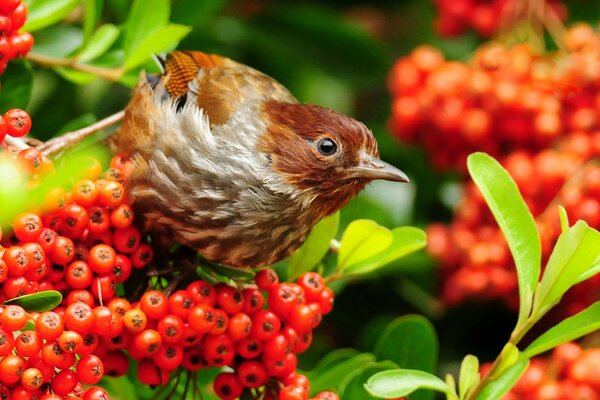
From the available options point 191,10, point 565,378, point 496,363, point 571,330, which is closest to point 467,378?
point 496,363

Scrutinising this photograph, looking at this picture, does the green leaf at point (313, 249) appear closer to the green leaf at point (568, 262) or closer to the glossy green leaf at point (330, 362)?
the glossy green leaf at point (330, 362)

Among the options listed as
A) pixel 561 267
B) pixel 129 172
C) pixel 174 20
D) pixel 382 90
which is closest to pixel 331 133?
pixel 129 172

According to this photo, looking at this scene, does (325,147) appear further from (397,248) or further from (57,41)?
(57,41)

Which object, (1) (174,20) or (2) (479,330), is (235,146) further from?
(2) (479,330)

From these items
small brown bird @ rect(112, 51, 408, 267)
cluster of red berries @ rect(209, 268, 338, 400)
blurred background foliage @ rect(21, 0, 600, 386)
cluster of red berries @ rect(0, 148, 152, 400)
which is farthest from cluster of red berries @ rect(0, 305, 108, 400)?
blurred background foliage @ rect(21, 0, 600, 386)

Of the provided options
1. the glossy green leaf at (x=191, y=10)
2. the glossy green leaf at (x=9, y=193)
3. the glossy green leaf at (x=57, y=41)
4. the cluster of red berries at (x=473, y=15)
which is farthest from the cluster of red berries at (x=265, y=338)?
the cluster of red berries at (x=473, y=15)

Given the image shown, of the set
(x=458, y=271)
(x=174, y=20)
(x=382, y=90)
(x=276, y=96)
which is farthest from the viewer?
(x=382, y=90)
